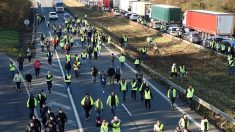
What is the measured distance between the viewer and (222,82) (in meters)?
34.2

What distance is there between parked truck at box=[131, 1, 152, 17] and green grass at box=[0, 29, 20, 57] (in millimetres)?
32164

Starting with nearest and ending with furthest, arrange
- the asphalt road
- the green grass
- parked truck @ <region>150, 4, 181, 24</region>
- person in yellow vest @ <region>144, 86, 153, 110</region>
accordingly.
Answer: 1. the asphalt road
2. person in yellow vest @ <region>144, 86, 153, 110</region>
3. the green grass
4. parked truck @ <region>150, 4, 181, 24</region>

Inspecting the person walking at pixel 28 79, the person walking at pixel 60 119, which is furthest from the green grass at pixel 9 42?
the person walking at pixel 60 119

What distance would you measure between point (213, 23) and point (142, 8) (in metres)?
37.4

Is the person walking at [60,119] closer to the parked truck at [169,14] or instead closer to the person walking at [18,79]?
the person walking at [18,79]

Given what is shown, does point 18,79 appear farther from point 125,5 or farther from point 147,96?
point 125,5

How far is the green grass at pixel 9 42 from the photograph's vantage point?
46.8m

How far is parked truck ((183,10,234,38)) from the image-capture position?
52.4 m

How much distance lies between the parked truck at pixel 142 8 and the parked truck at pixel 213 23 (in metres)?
28.0

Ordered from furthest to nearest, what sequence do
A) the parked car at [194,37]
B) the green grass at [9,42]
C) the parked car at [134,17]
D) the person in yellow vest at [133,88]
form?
the parked car at [134,17] → the parked car at [194,37] → the green grass at [9,42] → the person in yellow vest at [133,88]

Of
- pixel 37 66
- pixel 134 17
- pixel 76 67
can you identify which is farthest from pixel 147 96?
pixel 134 17

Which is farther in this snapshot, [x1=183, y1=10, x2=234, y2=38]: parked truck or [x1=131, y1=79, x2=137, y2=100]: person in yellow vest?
[x1=183, y1=10, x2=234, y2=38]: parked truck

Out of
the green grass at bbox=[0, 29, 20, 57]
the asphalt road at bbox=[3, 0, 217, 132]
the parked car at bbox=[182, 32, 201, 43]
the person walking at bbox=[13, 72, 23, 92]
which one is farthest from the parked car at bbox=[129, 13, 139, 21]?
the person walking at bbox=[13, 72, 23, 92]

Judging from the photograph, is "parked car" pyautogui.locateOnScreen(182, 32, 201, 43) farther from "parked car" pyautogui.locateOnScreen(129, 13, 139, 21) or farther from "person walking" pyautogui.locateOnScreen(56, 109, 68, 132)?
"person walking" pyautogui.locateOnScreen(56, 109, 68, 132)
